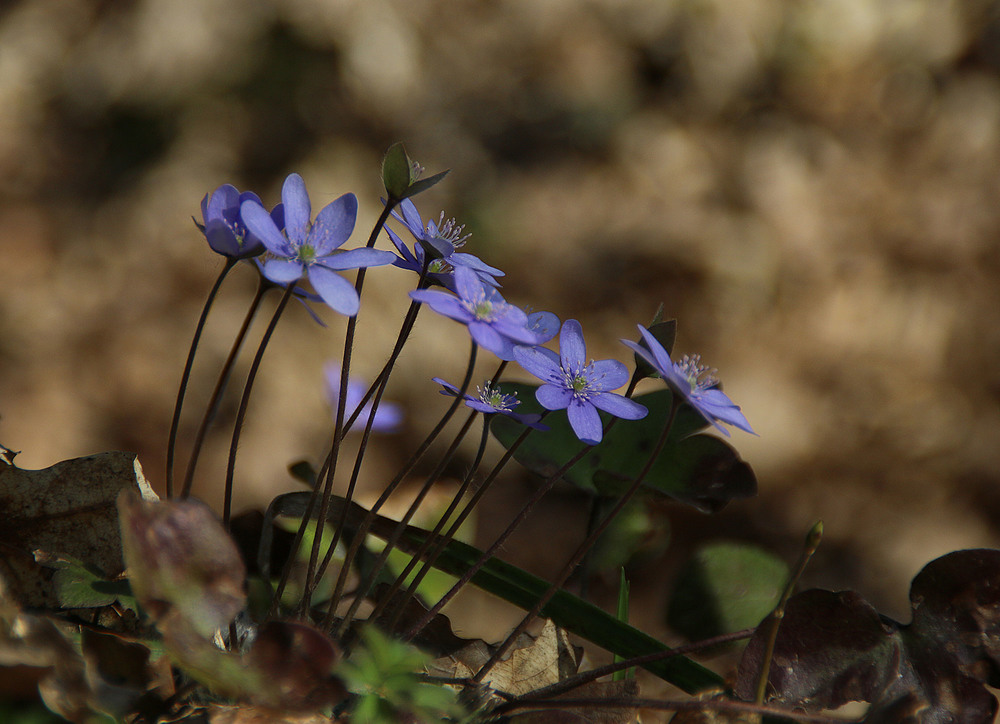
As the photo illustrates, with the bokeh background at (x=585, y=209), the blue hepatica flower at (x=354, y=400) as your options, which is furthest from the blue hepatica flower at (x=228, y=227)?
the bokeh background at (x=585, y=209)

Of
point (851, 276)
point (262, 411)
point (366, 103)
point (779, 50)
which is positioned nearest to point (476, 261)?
point (262, 411)

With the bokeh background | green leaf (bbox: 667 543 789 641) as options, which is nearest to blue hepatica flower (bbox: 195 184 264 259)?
green leaf (bbox: 667 543 789 641)

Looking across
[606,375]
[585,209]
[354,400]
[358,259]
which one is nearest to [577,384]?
[606,375]

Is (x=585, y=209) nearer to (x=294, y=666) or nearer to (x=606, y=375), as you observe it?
(x=606, y=375)

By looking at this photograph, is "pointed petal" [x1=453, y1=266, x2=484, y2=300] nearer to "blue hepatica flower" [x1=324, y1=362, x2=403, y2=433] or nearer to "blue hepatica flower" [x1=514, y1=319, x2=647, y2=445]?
"blue hepatica flower" [x1=514, y1=319, x2=647, y2=445]

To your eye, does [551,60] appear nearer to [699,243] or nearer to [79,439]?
[699,243]
